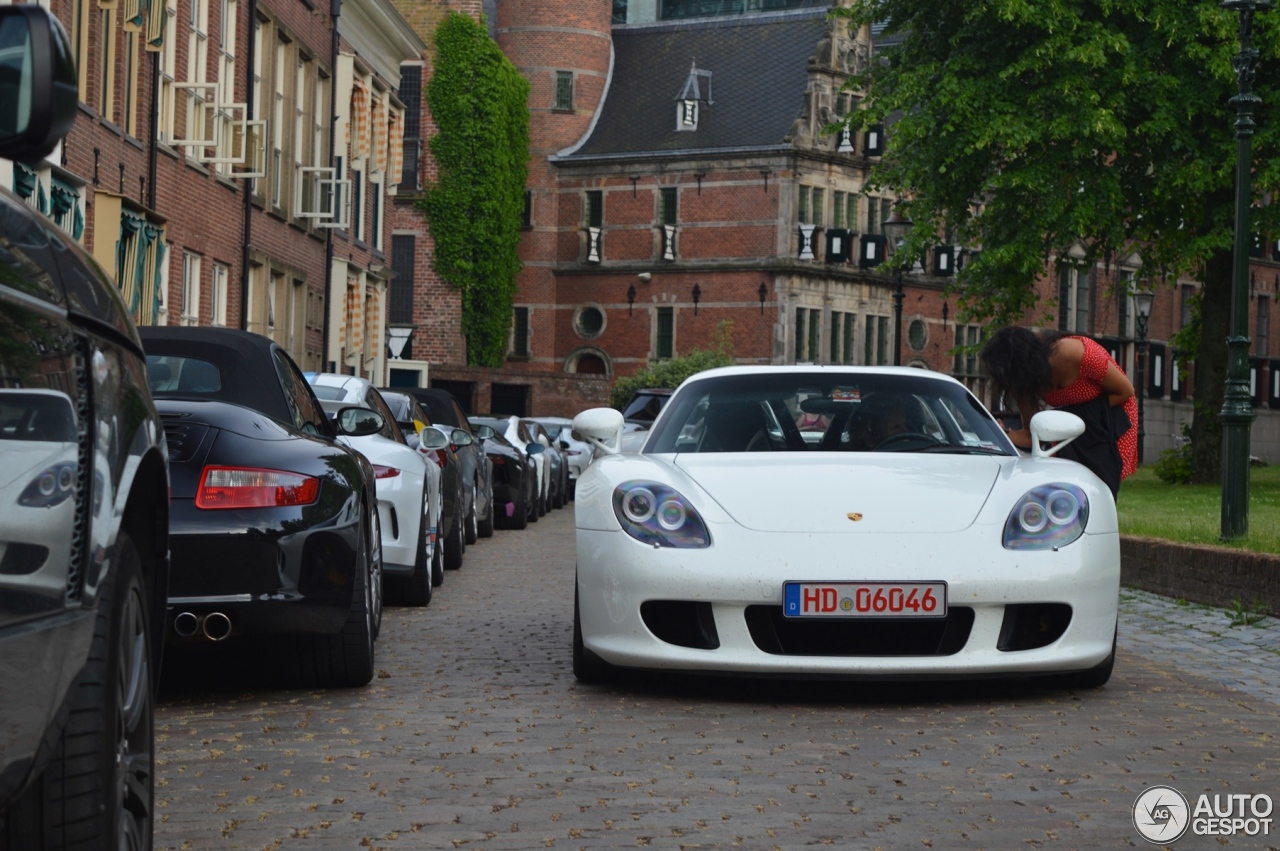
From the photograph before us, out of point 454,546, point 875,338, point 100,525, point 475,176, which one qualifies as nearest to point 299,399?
point 100,525

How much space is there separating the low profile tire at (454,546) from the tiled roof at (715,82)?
56104 millimetres

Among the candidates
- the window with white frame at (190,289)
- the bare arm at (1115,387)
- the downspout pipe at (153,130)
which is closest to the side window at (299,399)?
the bare arm at (1115,387)

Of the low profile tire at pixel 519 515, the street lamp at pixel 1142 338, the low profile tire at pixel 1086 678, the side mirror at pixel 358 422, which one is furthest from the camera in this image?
the street lamp at pixel 1142 338

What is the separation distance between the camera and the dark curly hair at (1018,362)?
10.0m

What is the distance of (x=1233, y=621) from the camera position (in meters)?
11.8

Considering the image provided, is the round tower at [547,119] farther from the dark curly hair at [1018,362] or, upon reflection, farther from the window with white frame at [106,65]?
the dark curly hair at [1018,362]

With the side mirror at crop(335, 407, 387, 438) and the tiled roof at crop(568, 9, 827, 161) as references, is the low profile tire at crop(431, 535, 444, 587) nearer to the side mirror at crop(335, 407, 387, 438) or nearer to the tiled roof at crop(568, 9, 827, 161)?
the side mirror at crop(335, 407, 387, 438)

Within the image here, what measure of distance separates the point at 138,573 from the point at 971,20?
2871cm

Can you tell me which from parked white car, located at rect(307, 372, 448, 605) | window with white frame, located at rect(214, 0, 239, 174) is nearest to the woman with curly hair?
parked white car, located at rect(307, 372, 448, 605)

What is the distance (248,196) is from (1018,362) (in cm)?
2501

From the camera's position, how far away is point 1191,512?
838 inches

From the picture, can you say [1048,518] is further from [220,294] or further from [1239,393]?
[220,294]

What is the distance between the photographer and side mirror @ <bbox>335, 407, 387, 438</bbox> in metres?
9.84

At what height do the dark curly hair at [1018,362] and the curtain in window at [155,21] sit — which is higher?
the curtain in window at [155,21]
